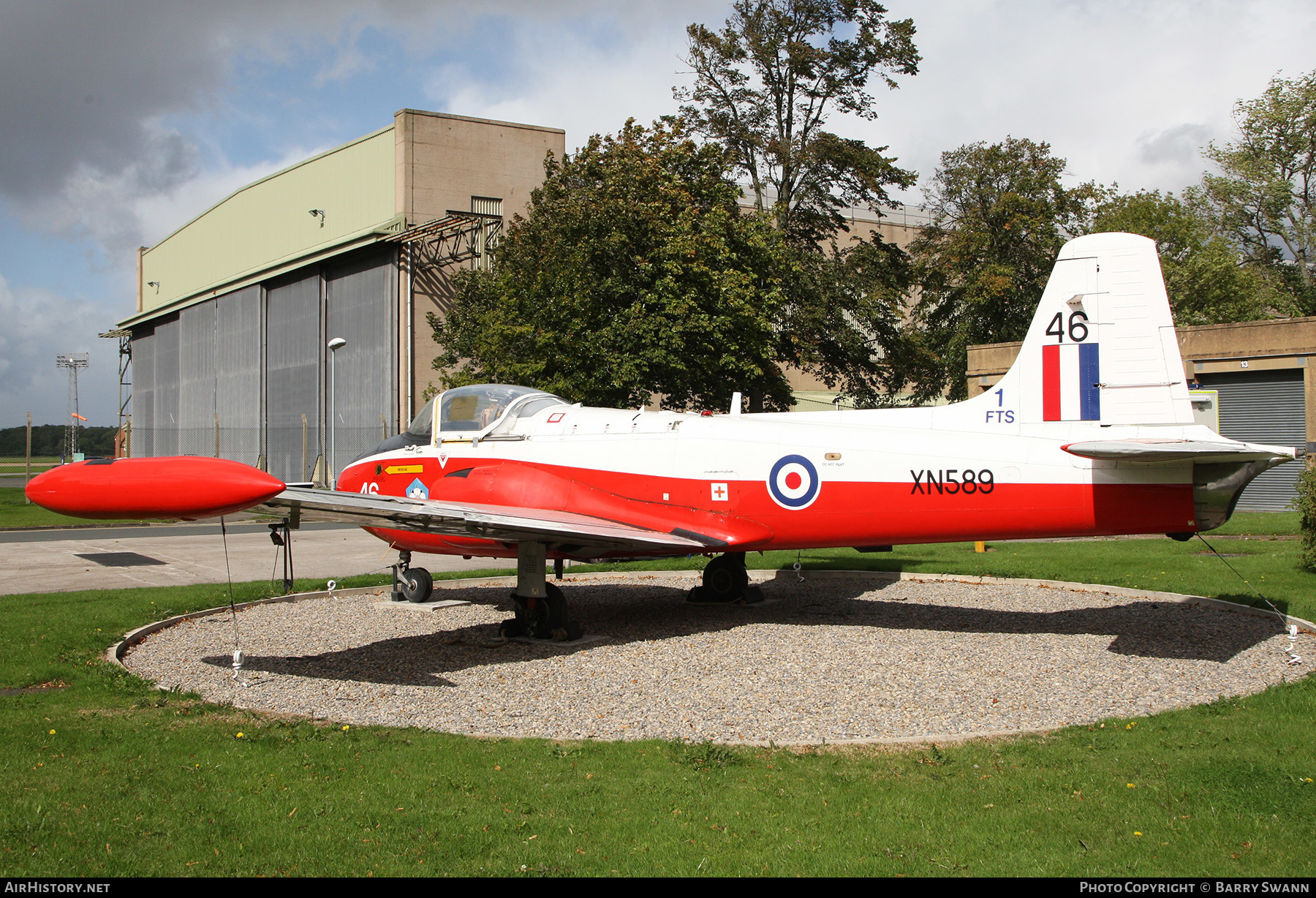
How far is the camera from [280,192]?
151 feet

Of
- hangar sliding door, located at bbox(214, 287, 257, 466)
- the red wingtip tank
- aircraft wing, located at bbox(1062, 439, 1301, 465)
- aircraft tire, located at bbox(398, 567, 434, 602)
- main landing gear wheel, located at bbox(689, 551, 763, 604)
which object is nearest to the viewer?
the red wingtip tank

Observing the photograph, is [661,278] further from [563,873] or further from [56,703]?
→ [563,873]

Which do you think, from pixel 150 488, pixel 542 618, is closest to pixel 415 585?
pixel 542 618

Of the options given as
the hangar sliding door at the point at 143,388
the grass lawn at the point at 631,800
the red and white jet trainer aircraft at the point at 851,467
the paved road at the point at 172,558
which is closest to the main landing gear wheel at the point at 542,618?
the red and white jet trainer aircraft at the point at 851,467

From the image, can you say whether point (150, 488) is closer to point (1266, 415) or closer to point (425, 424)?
point (425, 424)

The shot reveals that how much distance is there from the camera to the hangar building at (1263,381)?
2591 cm

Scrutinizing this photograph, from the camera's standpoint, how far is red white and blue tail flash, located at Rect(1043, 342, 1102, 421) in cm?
904

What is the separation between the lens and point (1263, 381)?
26641 mm

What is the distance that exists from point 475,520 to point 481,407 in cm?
306

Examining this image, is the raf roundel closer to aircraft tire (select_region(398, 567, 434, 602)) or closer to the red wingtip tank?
the red wingtip tank

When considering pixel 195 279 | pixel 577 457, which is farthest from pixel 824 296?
pixel 195 279

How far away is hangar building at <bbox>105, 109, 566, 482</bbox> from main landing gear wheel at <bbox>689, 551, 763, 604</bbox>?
24.4 meters

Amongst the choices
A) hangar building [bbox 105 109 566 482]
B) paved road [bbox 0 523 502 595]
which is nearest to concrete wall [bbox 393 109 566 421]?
hangar building [bbox 105 109 566 482]

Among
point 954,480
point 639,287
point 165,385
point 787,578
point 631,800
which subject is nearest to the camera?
point 631,800
